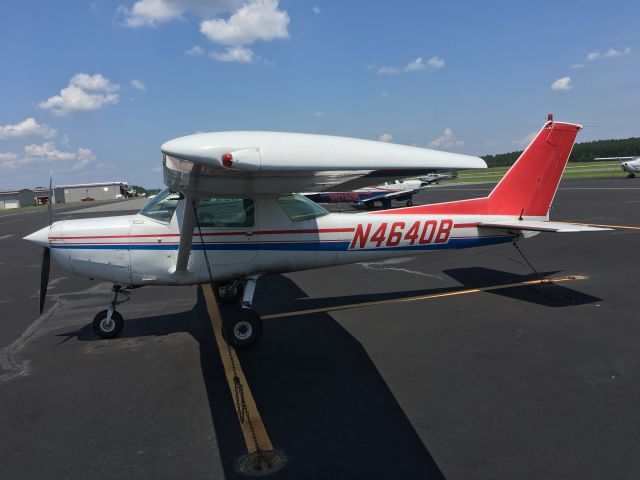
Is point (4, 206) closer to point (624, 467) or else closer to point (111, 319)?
point (111, 319)

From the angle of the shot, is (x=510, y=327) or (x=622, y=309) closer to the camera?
(x=510, y=327)

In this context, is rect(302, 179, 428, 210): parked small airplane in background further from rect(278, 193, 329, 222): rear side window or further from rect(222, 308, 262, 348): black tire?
rect(222, 308, 262, 348): black tire

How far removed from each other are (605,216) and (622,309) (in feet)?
40.3

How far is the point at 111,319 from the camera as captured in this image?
5945 mm

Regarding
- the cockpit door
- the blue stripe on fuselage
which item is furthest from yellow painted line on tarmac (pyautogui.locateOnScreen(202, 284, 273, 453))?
the blue stripe on fuselage

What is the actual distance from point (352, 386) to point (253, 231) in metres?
2.50

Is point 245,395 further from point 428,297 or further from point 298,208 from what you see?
point 428,297

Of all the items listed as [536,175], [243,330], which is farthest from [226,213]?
[536,175]

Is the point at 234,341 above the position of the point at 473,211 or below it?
below

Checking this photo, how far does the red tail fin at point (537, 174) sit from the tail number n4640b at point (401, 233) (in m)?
1.35

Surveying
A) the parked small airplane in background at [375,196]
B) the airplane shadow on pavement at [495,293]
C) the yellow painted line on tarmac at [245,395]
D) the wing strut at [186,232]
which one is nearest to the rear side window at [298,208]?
the wing strut at [186,232]

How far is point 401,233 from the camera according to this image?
249 inches

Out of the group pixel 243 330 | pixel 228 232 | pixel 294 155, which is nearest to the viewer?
pixel 294 155

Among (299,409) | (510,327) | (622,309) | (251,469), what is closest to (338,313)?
(510,327)
